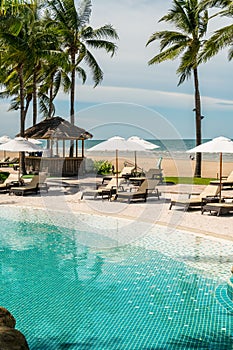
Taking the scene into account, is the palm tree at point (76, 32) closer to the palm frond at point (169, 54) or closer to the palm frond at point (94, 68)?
the palm frond at point (94, 68)

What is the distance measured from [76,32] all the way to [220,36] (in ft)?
32.8

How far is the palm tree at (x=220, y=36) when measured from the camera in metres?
18.9

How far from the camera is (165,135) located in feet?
59.6

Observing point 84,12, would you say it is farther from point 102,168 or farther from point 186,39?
point 102,168

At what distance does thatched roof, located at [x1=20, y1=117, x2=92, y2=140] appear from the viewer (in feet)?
81.3

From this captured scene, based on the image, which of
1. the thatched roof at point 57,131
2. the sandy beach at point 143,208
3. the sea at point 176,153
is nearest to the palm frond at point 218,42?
the sandy beach at point 143,208

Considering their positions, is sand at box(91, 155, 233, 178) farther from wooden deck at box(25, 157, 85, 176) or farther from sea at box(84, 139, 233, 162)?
wooden deck at box(25, 157, 85, 176)

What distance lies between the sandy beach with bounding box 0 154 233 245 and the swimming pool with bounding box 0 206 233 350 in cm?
91

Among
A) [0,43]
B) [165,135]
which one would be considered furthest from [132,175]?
[0,43]

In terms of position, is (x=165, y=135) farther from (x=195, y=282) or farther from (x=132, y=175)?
(x=195, y=282)

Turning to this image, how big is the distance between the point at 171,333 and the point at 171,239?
510 centimetres

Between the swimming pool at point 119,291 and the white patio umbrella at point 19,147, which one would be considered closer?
the swimming pool at point 119,291

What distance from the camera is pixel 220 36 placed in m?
19.6

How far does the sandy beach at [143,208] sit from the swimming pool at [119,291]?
911 mm
